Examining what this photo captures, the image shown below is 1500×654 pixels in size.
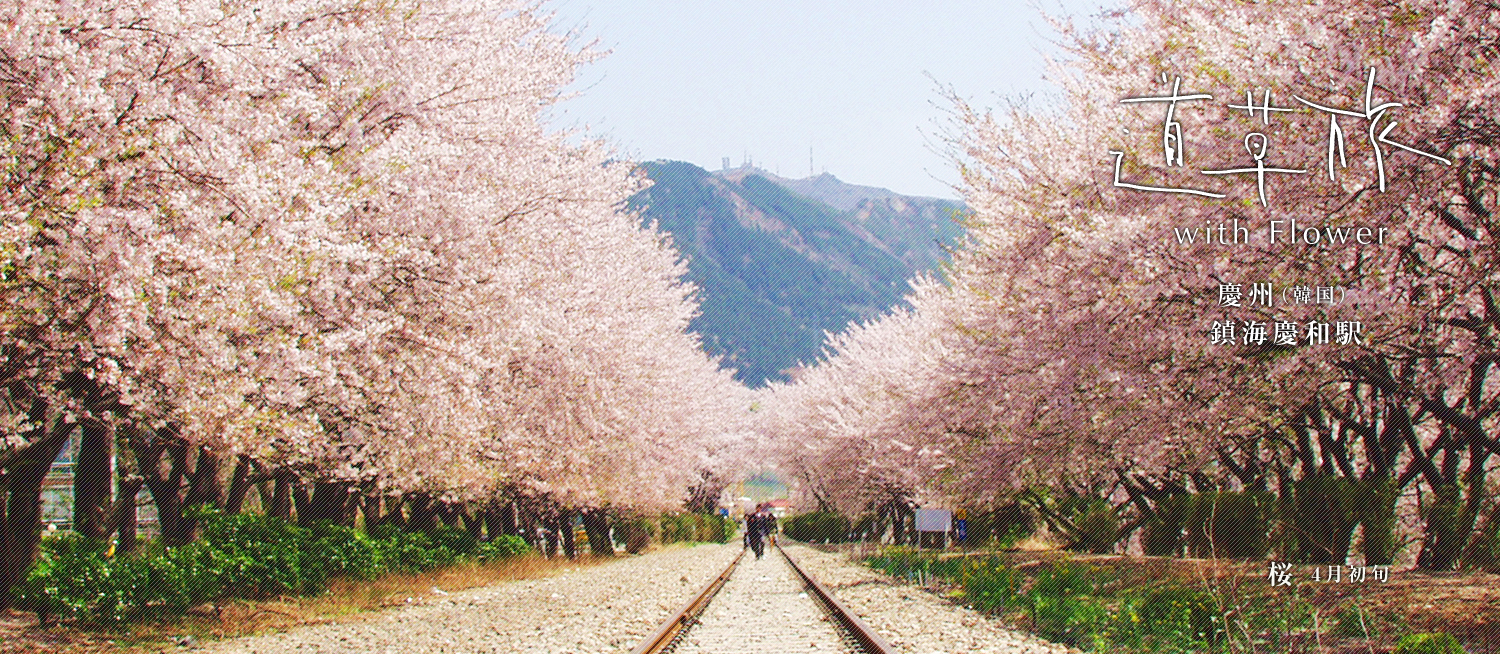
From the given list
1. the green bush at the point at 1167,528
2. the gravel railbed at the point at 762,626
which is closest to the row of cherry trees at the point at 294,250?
the gravel railbed at the point at 762,626

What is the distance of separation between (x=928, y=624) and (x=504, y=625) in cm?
526

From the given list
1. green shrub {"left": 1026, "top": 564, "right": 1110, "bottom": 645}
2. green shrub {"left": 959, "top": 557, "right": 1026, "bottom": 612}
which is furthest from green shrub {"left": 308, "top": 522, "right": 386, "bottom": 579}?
green shrub {"left": 1026, "top": 564, "right": 1110, "bottom": 645}

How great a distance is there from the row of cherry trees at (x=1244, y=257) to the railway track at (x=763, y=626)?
4.08 meters

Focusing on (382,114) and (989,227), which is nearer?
(382,114)

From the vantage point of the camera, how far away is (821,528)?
216ft

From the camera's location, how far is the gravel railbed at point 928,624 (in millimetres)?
10367

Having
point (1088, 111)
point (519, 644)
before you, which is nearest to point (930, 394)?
point (1088, 111)

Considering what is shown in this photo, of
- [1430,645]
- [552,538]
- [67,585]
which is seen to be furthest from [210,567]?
[552,538]

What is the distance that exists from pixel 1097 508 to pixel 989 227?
13.9 meters

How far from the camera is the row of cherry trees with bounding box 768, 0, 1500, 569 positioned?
8963 millimetres

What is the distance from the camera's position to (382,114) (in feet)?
37.9

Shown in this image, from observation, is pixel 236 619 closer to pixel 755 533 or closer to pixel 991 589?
pixel 991 589

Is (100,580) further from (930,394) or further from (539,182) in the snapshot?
(930,394)

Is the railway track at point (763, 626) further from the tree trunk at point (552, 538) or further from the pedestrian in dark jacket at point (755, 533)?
the pedestrian in dark jacket at point (755, 533)
